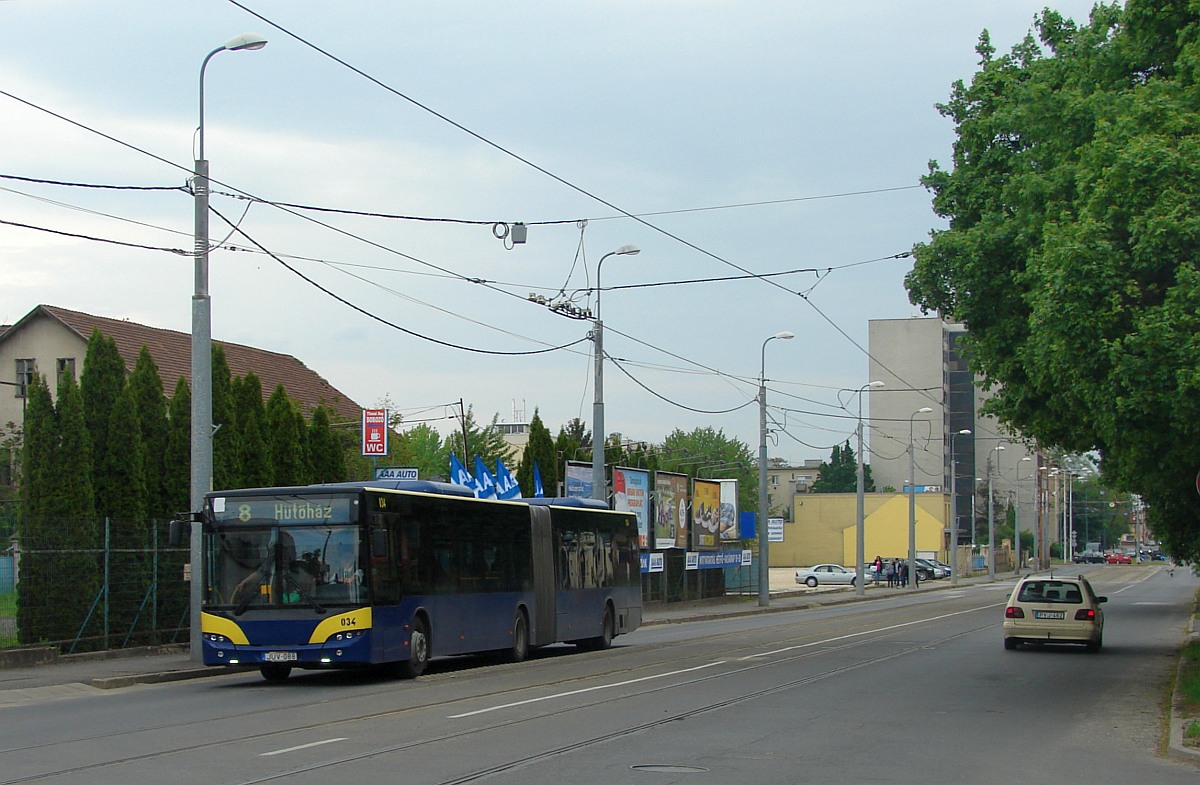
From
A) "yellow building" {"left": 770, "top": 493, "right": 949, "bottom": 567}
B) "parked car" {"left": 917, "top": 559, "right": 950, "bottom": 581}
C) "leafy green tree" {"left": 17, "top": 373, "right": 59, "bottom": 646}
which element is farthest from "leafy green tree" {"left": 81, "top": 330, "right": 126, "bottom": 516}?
"yellow building" {"left": 770, "top": 493, "right": 949, "bottom": 567}

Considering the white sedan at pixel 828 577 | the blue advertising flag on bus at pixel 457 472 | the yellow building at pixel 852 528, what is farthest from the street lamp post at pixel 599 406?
the yellow building at pixel 852 528

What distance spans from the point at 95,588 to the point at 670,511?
92.7 ft

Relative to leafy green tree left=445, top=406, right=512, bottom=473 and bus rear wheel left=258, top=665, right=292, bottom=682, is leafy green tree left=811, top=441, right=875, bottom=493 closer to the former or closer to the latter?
leafy green tree left=445, top=406, right=512, bottom=473

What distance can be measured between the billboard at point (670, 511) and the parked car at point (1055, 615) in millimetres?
21371

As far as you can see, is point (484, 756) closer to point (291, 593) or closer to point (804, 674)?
point (291, 593)

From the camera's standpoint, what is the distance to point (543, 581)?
82.6 feet

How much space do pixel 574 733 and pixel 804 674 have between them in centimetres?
816

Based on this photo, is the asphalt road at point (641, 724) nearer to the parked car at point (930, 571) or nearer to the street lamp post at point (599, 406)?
the street lamp post at point (599, 406)

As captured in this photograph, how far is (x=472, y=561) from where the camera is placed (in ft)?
72.8

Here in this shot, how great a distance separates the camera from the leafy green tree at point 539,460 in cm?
5009

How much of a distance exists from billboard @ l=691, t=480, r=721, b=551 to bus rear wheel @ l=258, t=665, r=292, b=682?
31882mm

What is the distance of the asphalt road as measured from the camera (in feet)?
36.4

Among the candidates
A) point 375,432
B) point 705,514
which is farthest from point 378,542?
point 705,514

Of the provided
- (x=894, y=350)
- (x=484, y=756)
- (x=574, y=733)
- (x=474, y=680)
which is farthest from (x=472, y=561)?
(x=894, y=350)
